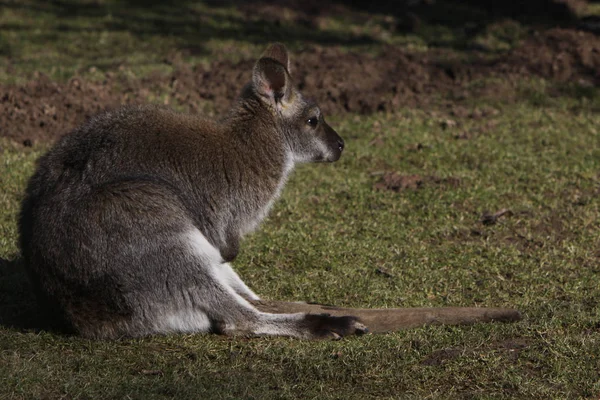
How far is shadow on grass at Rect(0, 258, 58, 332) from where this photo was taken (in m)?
5.67

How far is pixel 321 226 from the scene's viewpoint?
306 inches

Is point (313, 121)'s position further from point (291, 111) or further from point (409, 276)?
point (409, 276)

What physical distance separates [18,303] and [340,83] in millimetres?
5630

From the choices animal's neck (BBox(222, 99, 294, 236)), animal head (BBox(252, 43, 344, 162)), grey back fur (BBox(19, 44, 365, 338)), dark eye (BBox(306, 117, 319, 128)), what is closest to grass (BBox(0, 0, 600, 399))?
grey back fur (BBox(19, 44, 365, 338))

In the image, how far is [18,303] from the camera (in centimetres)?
611

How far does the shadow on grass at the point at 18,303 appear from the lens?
5.67 metres

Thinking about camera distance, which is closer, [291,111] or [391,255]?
[291,111]

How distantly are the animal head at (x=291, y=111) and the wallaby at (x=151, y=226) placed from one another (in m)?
0.06

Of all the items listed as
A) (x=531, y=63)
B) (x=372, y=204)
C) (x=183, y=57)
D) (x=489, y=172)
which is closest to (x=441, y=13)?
(x=531, y=63)

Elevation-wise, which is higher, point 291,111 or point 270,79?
point 270,79

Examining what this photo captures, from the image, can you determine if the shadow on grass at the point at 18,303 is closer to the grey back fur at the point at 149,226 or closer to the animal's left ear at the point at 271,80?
the grey back fur at the point at 149,226

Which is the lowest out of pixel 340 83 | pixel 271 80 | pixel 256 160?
pixel 340 83

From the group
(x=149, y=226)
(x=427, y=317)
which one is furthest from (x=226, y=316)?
(x=427, y=317)

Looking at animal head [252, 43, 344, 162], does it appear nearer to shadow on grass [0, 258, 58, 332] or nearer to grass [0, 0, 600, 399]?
grass [0, 0, 600, 399]
